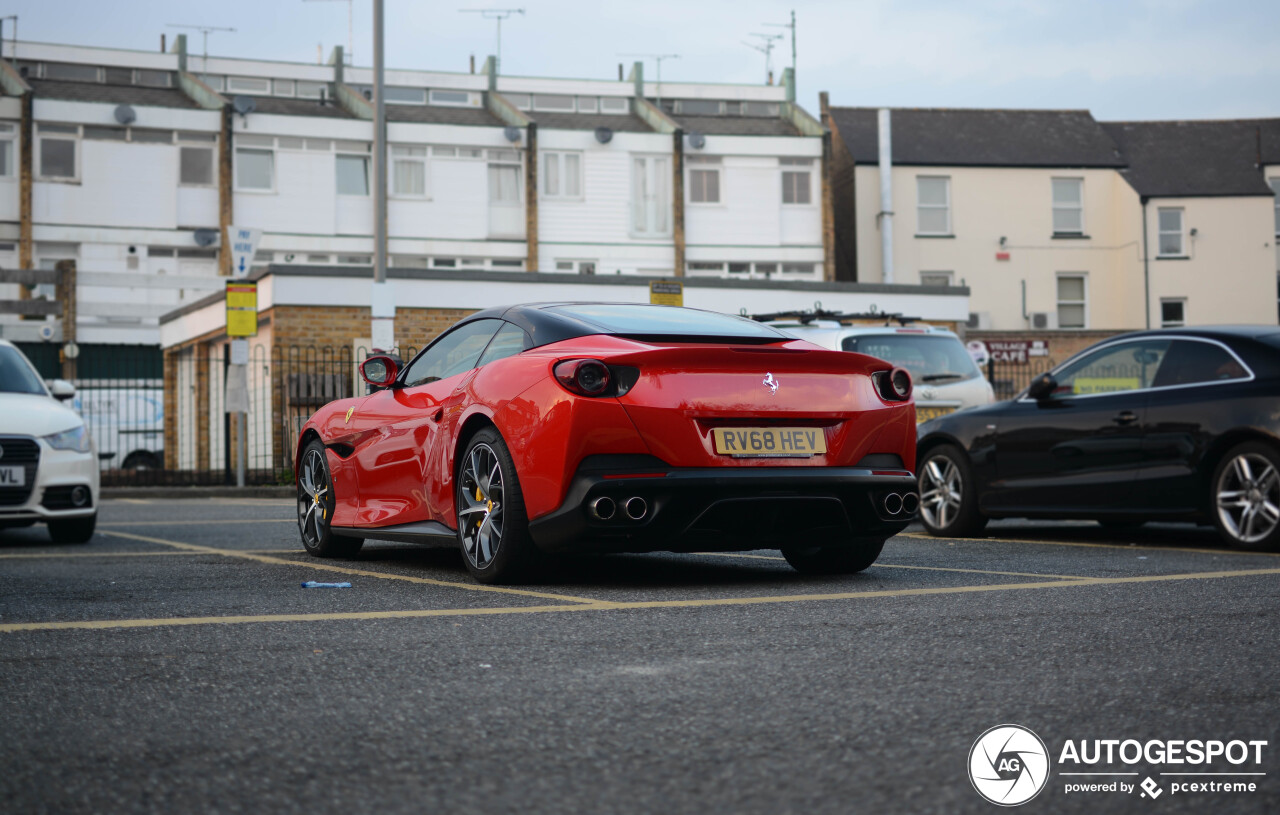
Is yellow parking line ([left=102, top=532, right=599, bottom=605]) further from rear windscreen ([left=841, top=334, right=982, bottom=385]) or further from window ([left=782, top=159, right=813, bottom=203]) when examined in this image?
window ([left=782, top=159, right=813, bottom=203])

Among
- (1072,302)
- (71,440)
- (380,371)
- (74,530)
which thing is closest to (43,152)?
(1072,302)

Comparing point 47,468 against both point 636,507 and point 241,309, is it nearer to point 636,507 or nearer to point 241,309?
point 636,507

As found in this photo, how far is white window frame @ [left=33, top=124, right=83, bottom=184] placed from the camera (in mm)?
37219

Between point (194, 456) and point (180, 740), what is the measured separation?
26.5 metres

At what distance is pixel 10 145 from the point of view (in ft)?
122

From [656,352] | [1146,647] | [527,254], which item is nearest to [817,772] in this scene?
[1146,647]

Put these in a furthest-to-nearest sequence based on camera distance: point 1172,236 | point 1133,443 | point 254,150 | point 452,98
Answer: point 452,98
point 1172,236
point 254,150
point 1133,443

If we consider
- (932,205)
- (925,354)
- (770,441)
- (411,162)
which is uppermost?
(411,162)

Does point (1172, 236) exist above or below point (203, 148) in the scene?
below

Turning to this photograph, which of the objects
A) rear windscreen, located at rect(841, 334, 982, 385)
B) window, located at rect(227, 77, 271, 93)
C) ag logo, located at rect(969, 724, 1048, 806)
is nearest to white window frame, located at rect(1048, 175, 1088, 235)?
window, located at rect(227, 77, 271, 93)

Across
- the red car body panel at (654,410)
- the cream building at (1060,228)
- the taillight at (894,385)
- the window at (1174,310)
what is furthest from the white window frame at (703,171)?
the taillight at (894,385)

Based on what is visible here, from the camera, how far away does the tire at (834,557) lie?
23.0ft

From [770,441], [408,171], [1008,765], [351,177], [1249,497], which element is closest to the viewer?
[1008,765]

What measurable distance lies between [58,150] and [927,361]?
31392 millimetres
